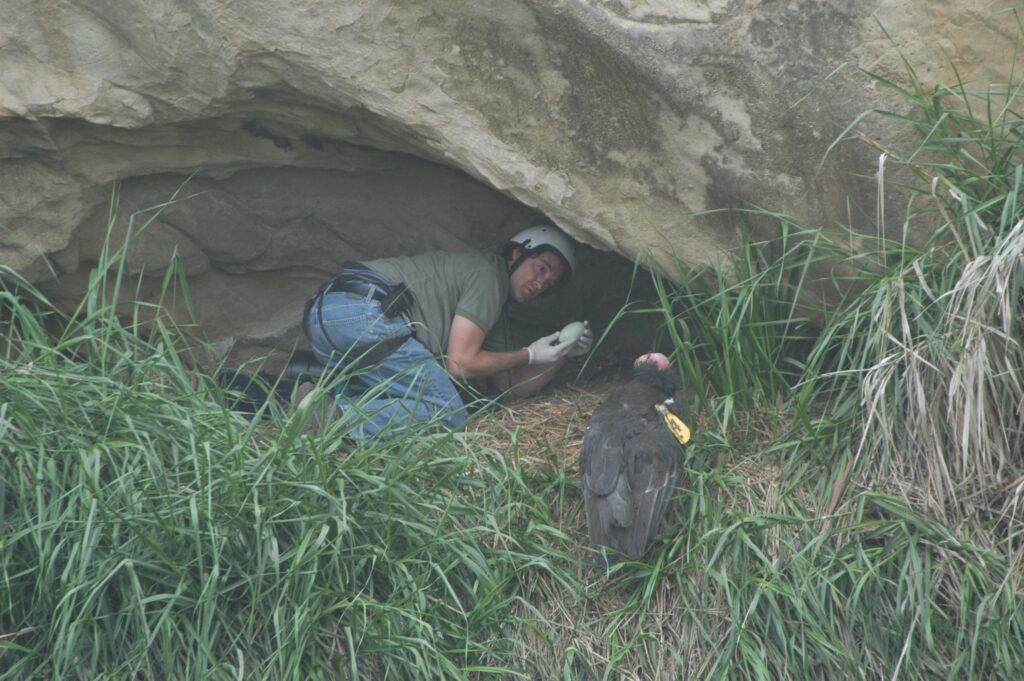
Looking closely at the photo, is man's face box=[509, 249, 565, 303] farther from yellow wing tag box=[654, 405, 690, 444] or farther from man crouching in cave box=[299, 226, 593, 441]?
yellow wing tag box=[654, 405, 690, 444]

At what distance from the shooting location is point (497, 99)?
13.0ft

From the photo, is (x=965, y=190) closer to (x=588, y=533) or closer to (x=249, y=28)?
(x=588, y=533)

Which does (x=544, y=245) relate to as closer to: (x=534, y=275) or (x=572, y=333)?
(x=534, y=275)

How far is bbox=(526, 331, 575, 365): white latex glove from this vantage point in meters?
4.66

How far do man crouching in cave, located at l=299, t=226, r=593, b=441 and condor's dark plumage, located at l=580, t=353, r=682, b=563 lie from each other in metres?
0.49

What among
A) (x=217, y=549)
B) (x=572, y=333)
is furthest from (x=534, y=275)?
(x=217, y=549)

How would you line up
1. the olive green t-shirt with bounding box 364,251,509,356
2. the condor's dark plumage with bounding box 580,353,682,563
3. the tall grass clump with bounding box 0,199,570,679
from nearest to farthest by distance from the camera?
the tall grass clump with bounding box 0,199,570,679
the condor's dark plumage with bounding box 580,353,682,563
the olive green t-shirt with bounding box 364,251,509,356

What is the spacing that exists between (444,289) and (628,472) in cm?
123

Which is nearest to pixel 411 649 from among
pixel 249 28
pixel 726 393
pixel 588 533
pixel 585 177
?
pixel 588 533

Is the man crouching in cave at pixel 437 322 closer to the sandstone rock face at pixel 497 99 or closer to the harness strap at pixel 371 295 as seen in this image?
the harness strap at pixel 371 295

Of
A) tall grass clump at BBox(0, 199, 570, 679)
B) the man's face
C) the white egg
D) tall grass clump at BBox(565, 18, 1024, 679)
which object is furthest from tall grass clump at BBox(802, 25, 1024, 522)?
the man's face

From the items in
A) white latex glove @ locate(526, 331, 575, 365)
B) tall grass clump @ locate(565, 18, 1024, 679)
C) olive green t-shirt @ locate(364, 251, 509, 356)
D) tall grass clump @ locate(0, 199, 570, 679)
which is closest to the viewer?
tall grass clump @ locate(0, 199, 570, 679)

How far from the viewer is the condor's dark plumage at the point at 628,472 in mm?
3531

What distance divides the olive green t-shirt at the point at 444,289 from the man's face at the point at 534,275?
0.08 meters
